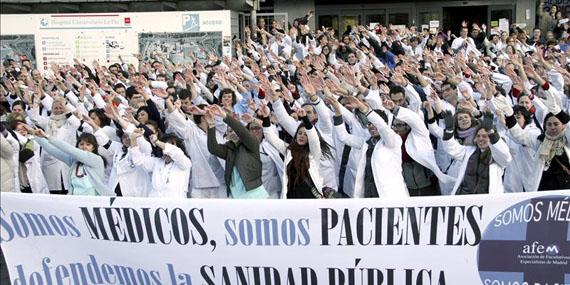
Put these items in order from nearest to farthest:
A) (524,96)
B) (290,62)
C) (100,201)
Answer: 1. (100,201)
2. (524,96)
3. (290,62)

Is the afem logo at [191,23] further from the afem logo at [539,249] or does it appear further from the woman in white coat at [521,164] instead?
the afem logo at [539,249]

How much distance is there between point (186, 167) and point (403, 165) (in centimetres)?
192

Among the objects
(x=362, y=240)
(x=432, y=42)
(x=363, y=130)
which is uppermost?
(x=432, y=42)

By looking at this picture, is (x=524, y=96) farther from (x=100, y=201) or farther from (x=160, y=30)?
(x=160, y=30)

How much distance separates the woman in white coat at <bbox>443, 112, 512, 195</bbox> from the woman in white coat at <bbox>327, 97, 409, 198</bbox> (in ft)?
1.66

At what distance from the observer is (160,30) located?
16.6 m

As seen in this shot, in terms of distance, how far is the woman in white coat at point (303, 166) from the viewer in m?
5.57

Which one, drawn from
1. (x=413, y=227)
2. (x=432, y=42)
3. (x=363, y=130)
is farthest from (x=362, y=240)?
(x=432, y=42)

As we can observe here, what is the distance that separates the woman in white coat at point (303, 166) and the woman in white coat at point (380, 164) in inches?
15.9

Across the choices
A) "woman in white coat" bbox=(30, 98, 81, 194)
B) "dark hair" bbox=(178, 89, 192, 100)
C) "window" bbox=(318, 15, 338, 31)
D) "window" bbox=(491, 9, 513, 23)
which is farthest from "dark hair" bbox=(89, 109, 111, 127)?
"window" bbox=(491, 9, 513, 23)

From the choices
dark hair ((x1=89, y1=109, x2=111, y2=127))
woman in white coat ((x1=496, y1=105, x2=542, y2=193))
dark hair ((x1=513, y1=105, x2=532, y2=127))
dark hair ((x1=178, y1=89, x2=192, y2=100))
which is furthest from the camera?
dark hair ((x1=178, y1=89, x2=192, y2=100))

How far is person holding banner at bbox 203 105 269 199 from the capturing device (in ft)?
18.2

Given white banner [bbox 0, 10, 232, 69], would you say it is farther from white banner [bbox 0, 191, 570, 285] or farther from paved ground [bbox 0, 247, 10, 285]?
white banner [bbox 0, 191, 570, 285]

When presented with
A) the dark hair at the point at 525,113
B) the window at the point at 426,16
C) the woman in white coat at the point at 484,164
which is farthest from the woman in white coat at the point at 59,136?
the window at the point at 426,16
